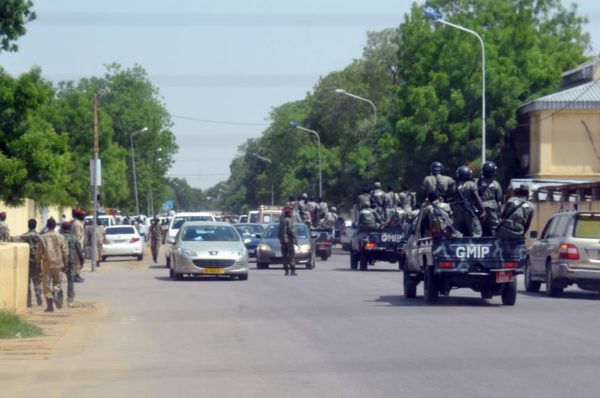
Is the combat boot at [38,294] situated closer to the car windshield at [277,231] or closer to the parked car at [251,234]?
the car windshield at [277,231]

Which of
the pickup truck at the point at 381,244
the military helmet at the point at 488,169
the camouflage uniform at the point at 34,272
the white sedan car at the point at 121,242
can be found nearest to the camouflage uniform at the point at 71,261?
the camouflage uniform at the point at 34,272

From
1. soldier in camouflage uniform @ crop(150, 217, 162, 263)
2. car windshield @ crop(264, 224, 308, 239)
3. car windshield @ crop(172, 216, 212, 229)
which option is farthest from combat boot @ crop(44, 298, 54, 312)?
car windshield @ crop(172, 216, 212, 229)

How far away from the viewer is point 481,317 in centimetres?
1844

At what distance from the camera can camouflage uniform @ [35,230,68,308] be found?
19938mm

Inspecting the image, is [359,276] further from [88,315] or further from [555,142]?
[555,142]

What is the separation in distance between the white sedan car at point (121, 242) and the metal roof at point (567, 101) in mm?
20199

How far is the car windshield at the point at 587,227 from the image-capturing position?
23.3 m

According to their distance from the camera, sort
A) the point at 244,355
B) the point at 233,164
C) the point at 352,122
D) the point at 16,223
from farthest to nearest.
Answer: the point at 233,164, the point at 352,122, the point at 16,223, the point at 244,355

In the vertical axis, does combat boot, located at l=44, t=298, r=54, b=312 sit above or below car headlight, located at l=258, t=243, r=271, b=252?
below

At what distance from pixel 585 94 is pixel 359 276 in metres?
27.8

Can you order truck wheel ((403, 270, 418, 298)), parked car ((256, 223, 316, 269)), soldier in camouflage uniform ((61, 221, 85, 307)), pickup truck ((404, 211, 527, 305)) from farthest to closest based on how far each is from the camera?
parked car ((256, 223, 316, 269)) → truck wheel ((403, 270, 418, 298)) → soldier in camouflage uniform ((61, 221, 85, 307)) → pickup truck ((404, 211, 527, 305))

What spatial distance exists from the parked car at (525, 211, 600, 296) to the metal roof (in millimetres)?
31262

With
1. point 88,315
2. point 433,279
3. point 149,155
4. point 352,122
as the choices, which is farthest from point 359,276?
point 149,155

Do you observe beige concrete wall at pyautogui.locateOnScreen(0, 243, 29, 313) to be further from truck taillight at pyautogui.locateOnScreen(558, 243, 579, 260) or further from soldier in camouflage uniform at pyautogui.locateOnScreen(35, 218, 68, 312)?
truck taillight at pyautogui.locateOnScreen(558, 243, 579, 260)
